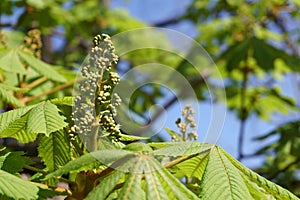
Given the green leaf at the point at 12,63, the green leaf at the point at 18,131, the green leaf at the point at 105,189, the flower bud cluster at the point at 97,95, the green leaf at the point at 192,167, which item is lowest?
the green leaf at the point at 105,189

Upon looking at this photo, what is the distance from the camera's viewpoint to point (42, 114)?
1.07m

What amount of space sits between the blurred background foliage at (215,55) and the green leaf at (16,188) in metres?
0.74

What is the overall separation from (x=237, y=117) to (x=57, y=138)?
3305 millimetres

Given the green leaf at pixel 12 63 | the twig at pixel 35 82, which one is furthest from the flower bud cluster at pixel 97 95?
the twig at pixel 35 82

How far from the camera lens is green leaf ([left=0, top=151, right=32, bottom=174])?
1078 mm

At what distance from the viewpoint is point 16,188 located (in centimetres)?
93

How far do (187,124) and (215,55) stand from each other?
2407mm

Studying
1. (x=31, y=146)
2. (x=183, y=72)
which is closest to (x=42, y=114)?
(x=31, y=146)

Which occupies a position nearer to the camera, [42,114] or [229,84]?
[42,114]

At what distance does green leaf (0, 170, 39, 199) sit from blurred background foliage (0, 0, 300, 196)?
74 cm

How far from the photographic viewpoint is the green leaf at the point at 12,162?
42.4 inches

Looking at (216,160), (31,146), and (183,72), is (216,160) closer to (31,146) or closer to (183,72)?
(31,146)

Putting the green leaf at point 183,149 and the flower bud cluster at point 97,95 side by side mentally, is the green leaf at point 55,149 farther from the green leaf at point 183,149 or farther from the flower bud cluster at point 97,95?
the green leaf at point 183,149

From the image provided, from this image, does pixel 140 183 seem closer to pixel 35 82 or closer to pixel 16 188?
pixel 16 188
